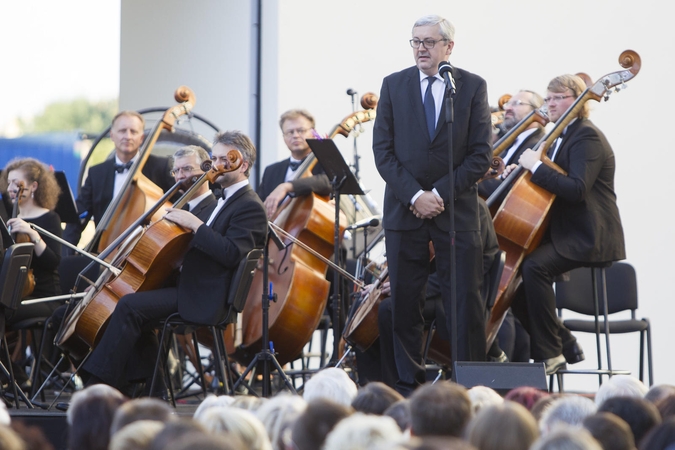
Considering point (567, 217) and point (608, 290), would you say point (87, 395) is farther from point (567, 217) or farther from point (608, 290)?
point (608, 290)

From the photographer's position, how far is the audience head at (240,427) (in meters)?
1.95

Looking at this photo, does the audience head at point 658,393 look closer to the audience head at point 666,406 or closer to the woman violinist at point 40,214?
the audience head at point 666,406

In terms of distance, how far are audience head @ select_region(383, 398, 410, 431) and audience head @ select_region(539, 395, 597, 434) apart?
31 cm

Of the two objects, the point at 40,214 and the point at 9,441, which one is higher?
the point at 40,214

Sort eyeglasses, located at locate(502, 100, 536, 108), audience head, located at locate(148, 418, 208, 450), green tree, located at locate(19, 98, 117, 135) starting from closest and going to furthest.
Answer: audience head, located at locate(148, 418, 208, 450)
eyeglasses, located at locate(502, 100, 536, 108)
green tree, located at locate(19, 98, 117, 135)

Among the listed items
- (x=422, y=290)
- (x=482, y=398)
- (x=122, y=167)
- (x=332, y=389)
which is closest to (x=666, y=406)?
(x=482, y=398)

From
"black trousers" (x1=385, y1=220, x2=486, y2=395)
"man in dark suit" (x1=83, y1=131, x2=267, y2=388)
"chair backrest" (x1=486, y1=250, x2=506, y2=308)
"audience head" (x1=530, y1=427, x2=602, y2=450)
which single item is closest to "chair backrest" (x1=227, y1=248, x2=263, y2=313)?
"man in dark suit" (x1=83, y1=131, x2=267, y2=388)

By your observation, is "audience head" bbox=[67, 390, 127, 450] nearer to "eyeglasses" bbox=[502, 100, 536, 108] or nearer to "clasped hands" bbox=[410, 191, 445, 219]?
"clasped hands" bbox=[410, 191, 445, 219]

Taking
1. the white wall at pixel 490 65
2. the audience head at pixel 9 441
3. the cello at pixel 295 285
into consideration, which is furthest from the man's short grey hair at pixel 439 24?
the white wall at pixel 490 65

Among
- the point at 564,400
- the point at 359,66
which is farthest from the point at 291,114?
the point at 564,400

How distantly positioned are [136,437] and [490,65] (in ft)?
19.7

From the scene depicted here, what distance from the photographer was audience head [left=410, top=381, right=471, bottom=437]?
6.93ft

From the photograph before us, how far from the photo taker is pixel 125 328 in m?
4.41

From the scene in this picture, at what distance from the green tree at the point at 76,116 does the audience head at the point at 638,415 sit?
2194 cm
